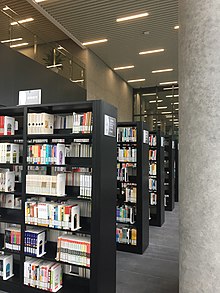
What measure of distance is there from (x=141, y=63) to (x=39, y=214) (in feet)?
30.9

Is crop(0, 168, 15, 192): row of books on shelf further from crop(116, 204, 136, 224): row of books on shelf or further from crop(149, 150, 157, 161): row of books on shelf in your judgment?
crop(149, 150, 157, 161): row of books on shelf

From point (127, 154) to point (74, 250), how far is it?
2529 mm

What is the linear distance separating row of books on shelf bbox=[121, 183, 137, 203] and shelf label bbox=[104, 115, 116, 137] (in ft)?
6.82

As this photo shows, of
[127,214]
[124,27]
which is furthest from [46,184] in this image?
[124,27]

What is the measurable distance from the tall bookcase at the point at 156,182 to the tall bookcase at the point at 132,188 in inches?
62.0

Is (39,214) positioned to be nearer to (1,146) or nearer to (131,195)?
(1,146)

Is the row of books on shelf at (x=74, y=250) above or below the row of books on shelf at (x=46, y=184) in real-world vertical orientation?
below

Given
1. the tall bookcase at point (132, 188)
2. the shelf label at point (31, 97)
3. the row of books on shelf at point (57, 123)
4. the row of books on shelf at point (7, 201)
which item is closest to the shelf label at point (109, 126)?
the row of books on shelf at point (57, 123)

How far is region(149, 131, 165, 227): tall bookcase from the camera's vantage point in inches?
254

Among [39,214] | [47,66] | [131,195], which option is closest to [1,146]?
[39,214]

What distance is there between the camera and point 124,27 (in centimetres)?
816

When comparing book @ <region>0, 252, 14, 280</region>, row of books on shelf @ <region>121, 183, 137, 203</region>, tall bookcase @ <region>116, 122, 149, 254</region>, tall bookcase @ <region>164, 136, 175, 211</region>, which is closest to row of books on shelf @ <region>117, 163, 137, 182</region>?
tall bookcase @ <region>116, 122, 149, 254</region>

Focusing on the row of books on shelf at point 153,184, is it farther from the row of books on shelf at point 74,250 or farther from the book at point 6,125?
the book at point 6,125

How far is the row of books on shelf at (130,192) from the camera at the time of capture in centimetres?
493
